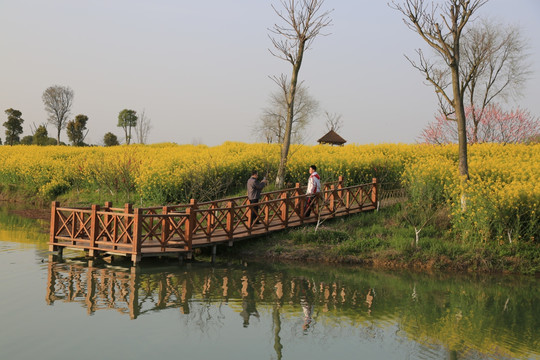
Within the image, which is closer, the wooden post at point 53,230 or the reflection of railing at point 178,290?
the reflection of railing at point 178,290

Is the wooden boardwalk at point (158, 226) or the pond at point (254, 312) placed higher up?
the wooden boardwalk at point (158, 226)

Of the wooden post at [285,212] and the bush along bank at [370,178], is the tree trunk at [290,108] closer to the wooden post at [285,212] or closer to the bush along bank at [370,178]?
the bush along bank at [370,178]

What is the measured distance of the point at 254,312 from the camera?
36.9ft

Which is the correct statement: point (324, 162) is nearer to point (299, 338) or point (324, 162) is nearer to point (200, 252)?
point (200, 252)

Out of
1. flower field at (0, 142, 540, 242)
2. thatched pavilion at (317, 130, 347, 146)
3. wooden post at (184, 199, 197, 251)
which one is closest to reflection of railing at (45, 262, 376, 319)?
wooden post at (184, 199, 197, 251)

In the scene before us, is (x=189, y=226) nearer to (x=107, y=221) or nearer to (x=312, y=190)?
(x=107, y=221)

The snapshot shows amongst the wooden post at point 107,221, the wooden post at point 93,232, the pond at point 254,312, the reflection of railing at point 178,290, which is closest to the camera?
the pond at point 254,312

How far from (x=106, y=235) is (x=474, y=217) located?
1088 centimetres

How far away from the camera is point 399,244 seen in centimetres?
1678

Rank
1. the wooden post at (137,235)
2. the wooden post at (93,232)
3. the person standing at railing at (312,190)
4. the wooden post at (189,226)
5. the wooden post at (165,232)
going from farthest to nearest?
the person standing at railing at (312,190), the wooden post at (189,226), the wooden post at (93,232), the wooden post at (165,232), the wooden post at (137,235)

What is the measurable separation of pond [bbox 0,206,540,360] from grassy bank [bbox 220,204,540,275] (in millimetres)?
677

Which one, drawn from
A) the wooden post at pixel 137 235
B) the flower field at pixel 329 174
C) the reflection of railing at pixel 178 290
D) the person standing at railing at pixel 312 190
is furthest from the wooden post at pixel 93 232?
the flower field at pixel 329 174

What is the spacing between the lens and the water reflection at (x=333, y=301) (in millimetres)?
9914

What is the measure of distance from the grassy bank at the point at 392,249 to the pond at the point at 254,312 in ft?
2.22
